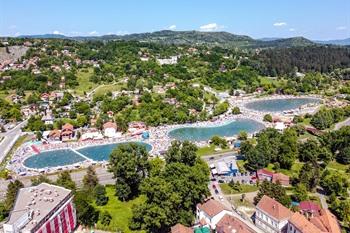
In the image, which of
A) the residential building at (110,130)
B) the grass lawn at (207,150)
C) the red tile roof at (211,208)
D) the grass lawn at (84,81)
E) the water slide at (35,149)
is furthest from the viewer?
the grass lawn at (84,81)

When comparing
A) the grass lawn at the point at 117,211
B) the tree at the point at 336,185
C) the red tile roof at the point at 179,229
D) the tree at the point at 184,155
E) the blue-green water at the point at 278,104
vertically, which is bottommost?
the blue-green water at the point at 278,104

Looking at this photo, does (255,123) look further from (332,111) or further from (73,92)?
(73,92)

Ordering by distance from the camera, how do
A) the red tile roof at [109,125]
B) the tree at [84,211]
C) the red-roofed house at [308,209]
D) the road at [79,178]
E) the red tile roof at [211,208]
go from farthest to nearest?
the red tile roof at [109,125] → the road at [79,178] → the red-roofed house at [308,209] → the tree at [84,211] → the red tile roof at [211,208]

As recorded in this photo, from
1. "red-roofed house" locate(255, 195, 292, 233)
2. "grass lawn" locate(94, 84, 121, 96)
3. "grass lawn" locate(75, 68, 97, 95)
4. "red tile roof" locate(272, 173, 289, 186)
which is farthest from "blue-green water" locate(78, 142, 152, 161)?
"grass lawn" locate(75, 68, 97, 95)

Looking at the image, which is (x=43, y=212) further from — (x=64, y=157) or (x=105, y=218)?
(x=64, y=157)

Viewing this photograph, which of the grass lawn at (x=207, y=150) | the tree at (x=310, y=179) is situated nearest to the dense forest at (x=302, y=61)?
the grass lawn at (x=207, y=150)

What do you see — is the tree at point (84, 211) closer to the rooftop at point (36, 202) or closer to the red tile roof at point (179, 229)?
the rooftop at point (36, 202)

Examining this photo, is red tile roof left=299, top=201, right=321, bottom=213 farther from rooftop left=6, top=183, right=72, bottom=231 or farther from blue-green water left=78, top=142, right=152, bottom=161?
blue-green water left=78, top=142, right=152, bottom=161
